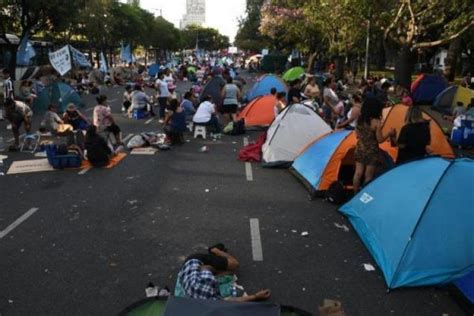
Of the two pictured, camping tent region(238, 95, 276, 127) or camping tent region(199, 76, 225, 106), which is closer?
camping tent region(238, 95, 276, 127)

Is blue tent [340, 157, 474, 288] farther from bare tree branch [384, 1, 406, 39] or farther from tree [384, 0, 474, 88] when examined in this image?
bare tree branch [384, 1, 406, 39]

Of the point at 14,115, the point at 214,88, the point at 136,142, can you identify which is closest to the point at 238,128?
the point at 136,142

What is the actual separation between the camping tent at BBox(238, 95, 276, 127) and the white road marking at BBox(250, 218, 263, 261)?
8.29 m

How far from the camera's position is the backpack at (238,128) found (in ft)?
47.8

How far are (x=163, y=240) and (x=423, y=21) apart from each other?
16313 millimetres

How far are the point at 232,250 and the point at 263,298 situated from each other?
6.26ft

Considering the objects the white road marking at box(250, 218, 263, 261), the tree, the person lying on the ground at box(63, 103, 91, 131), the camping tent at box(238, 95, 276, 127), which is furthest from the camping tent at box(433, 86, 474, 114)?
the white road marking at box(250, 218, 263, 261)

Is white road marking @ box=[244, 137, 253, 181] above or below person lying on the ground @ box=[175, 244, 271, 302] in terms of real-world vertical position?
below

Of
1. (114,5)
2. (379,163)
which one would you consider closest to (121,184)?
(379,163)

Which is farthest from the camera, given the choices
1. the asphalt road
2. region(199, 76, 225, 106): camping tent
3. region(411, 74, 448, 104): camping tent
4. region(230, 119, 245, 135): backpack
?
region(411, 74, 448, 104): camping tent

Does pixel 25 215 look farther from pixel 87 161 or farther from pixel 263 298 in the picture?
pixel 263 298

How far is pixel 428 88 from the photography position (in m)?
21.2

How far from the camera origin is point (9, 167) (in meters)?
10.6

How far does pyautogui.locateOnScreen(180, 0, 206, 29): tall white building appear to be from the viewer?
636ft
